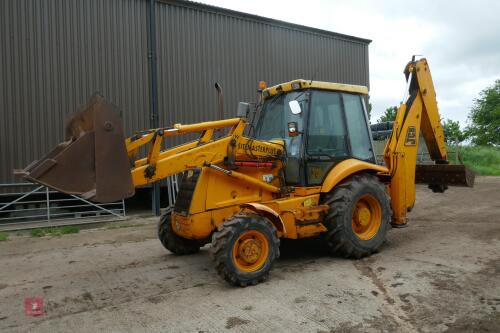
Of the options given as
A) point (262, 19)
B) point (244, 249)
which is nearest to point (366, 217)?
point (244, 249)

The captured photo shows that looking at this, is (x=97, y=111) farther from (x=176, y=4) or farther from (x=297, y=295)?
(x=176, y=4)

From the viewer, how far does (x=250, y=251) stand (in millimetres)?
4895

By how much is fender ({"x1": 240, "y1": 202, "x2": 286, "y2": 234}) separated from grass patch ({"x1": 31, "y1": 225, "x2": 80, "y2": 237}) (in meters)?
5.38

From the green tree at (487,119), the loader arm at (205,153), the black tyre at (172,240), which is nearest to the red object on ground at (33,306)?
the loader arm at (205,153)

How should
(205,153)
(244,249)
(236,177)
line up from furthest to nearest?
(236,177) → (205,153) → (244,249)

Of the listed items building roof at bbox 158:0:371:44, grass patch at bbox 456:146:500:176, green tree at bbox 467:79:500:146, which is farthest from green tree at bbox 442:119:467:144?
building roof at bbox 158:0:371:44

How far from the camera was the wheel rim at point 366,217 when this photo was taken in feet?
20.0

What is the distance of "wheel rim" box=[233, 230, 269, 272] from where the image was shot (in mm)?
4836

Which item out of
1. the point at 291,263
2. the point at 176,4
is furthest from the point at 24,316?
the point at 176,4

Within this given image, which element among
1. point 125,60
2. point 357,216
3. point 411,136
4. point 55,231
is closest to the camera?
point 357,216

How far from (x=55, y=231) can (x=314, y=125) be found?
6336mm

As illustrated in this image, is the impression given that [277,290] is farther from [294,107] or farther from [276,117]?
[276,117]

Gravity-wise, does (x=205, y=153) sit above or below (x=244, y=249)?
above

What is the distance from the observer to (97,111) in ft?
13.8
